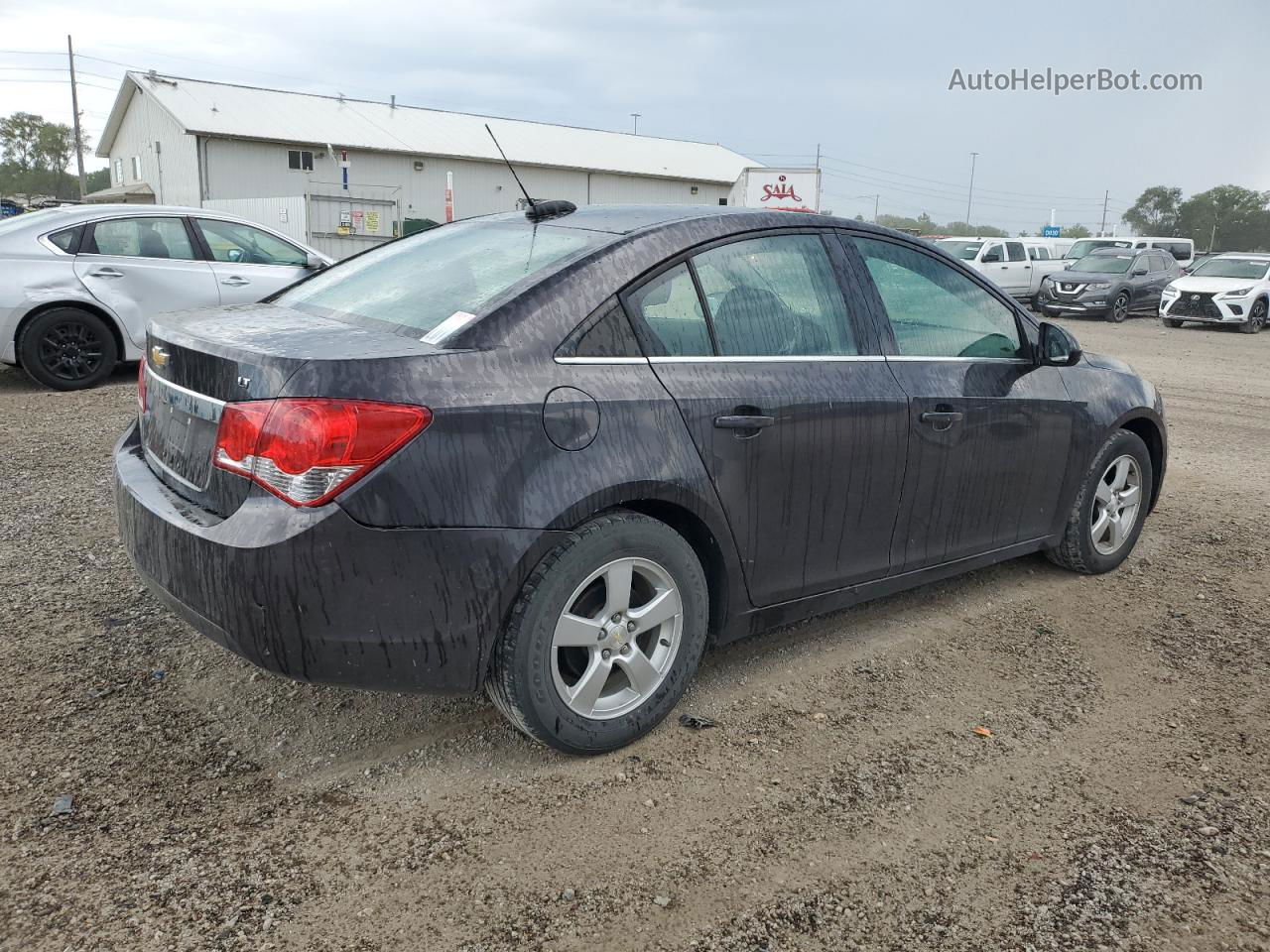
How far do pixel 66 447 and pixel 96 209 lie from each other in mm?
3029

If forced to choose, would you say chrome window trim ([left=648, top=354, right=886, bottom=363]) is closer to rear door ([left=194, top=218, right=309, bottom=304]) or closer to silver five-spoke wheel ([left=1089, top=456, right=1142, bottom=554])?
silver five-spoke wheel ([left=1089, top=456, right=1142, bottom=554])

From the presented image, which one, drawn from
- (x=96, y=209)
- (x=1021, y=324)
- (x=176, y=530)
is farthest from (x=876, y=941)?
(x=96, y=209)

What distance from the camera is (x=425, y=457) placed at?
2428mm

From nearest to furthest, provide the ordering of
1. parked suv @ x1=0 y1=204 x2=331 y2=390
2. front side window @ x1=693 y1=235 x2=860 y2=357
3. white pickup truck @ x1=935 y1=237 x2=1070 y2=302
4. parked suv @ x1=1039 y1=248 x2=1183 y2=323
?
front side window @ x1=693 y1=235 x2=860 y2=357
parked suv @ x1=0 y1=204 x2=331 y2=390
parked suv @ x1=1039 y1=248 x2=1183 y2=323
white pickup truck @ x1=935 y1=237 x2=1070 y2=302

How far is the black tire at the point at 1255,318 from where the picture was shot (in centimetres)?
2044

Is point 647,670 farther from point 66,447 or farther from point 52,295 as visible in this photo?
point 52,295

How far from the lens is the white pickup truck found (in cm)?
2383

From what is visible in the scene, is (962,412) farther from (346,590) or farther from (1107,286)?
(1107,286)

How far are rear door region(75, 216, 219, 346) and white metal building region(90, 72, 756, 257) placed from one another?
19831 mm

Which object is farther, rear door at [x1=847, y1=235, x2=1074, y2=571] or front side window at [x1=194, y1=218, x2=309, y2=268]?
front side window at [x1=194, y1=218, x2=309, y2=268]

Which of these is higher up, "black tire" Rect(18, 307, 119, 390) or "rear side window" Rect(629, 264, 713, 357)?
"rear side window" Rect(629, 264, 713, 357)

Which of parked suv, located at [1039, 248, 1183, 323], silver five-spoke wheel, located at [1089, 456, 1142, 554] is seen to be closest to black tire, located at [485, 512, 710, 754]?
silver five-spoke wheel, located at [1089, 456, 1142, 554]

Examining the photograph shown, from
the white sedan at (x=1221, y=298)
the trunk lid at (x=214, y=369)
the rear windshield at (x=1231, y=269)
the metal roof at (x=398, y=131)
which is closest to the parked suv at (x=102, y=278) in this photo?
the trunk lid at (x=214, y=369)

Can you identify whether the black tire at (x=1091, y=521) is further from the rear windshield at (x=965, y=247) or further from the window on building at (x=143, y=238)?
the rear windshield at (x=965, y=247)
